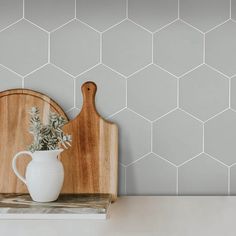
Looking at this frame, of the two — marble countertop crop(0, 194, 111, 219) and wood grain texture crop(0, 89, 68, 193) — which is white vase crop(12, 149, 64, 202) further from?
wood grain texture crop(0, 89, 68, 193)

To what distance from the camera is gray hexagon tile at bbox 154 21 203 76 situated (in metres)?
1.33

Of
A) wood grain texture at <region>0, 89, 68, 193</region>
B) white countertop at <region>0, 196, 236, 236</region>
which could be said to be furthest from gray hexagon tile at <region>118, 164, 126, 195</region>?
wood grain texture at <region>0, 89, 68, 193</region>

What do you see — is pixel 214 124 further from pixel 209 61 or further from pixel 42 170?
pixel 42 170

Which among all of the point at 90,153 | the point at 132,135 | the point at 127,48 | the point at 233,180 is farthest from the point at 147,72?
the point at 233,180

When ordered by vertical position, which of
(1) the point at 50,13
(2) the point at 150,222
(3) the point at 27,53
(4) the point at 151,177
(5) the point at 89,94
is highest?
(1) the point at 50,13

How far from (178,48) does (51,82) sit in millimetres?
405

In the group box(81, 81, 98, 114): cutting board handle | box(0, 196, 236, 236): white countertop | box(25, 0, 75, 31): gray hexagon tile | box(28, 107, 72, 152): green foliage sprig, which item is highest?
box(25, 0, 75, 31): gray hexagon tile

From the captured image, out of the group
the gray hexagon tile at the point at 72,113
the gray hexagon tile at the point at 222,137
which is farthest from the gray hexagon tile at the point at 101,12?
the gray hexagon tile at the point at 222,137

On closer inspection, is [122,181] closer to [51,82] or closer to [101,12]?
[51,82]

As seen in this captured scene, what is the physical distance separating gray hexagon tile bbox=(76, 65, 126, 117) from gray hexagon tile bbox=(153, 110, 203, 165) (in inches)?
5.4

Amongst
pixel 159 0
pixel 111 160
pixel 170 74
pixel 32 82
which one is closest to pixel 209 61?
pixel 170 74

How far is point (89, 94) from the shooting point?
130 centimetres

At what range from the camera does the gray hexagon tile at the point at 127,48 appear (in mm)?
1333

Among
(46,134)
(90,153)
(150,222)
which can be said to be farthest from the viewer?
(90,153)
